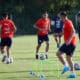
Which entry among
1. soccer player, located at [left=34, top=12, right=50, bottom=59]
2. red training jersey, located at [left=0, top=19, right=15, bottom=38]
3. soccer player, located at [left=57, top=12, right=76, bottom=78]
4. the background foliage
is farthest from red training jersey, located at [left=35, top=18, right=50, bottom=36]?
the background foliage

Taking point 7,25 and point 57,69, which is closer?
point 57,69

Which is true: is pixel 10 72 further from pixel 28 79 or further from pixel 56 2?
pixel 56 2

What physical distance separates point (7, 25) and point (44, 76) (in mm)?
4430

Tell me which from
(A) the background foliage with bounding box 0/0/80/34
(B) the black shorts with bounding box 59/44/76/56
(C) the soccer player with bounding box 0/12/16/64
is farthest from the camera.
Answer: (A) the background foliage with bounding box 0/0/80/34

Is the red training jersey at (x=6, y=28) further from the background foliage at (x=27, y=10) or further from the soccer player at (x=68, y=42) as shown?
the background foliage at (x=27, y=10)

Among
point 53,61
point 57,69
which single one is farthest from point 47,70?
point 53,61

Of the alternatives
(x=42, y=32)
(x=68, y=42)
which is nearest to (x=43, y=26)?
(x=42, y=32)

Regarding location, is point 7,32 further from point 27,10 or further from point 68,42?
point 27,10

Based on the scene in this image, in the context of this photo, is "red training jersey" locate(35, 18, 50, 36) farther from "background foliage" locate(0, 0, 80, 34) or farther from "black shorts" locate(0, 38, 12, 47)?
"background foliage" locate(0, 0, 80, 34)

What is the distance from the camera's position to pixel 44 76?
555 inches

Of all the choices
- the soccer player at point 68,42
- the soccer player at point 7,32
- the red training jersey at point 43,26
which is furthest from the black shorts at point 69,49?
the red training jersey at point 43,26

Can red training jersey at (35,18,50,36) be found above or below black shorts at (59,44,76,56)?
above

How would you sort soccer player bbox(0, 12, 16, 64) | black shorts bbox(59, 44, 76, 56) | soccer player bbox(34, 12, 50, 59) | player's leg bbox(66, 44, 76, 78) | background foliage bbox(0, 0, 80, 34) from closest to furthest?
1. player's leg bbox(66, 44, 76, 78)
2. black shorts bbox(59, 44, 76, 56)
3. soccer player bbox(0, 12, 16, 64)
4. soccer player bbox(34, 12, 50, 59)
5. background foliage bbox(0, 0, 80, 34)

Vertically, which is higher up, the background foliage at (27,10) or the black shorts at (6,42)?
the background foliage at (27,10)
